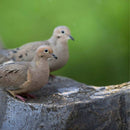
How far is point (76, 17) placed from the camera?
7184 millimetres

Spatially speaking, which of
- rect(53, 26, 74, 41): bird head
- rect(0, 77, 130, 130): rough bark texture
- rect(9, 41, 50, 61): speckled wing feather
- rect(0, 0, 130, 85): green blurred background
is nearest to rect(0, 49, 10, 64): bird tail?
rect(9, 41, 50, 61): speckled wing feather

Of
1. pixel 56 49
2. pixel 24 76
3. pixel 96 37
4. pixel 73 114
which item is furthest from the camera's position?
pixel 96 37

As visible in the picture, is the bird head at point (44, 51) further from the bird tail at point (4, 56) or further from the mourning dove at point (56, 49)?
the bird tail at point (4, 56)

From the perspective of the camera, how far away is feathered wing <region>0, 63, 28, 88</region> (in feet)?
13.9

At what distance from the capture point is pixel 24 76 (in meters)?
4.25

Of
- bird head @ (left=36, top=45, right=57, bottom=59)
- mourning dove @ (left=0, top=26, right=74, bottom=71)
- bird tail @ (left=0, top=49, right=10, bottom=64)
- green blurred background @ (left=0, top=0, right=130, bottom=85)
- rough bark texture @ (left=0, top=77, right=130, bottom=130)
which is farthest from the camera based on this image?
green blurred background @ (left=0, top=0, right=130, bottom=85)

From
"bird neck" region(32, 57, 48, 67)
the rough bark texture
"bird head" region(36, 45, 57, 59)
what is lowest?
the rough bark texture

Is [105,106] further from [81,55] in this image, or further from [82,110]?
[81,55]

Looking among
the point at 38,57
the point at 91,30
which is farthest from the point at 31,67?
the point at 91,30

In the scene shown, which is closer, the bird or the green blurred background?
the bird

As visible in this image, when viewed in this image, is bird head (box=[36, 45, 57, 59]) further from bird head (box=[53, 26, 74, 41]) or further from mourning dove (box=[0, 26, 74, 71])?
bird head (box=[53, 26, 74, 41])

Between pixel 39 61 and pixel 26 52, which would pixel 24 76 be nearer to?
pixel 39 61

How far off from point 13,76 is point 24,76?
5.0 inches

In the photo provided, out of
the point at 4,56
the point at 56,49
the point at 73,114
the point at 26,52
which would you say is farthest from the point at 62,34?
the point at 73,114
